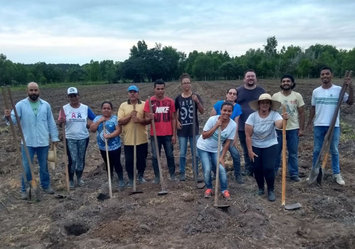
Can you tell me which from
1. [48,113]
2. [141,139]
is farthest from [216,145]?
[48,113]

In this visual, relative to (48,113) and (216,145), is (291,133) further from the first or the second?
(48,113)

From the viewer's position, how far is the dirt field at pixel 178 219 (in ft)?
15.1

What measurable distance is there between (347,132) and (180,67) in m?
81.2

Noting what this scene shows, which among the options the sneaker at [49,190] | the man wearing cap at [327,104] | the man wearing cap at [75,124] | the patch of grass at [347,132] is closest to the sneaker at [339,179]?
the man wearing cap at [327,104]

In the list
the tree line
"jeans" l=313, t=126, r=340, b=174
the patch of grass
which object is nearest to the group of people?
"jeans" l=313, t=126, r=340, b=174

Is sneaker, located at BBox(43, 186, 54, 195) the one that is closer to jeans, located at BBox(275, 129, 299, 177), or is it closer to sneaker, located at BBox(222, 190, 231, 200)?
sneaker, located at BBox(222, 190, 231, 200)

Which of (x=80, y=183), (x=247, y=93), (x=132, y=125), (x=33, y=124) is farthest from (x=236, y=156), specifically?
(x=33, y=124)

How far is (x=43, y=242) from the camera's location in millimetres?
4832

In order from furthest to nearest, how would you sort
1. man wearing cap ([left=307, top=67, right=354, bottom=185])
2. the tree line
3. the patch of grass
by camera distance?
the tree line < the patch of grass < man wearing cap ([left=307, top=67, right=354, bottom=185])

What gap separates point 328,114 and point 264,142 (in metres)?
1.47

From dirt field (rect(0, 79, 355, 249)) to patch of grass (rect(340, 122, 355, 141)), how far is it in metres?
3.98

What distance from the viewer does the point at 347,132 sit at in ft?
39.7

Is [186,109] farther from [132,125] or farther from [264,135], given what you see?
[264,135]

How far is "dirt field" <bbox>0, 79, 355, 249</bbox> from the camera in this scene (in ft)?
15.1
